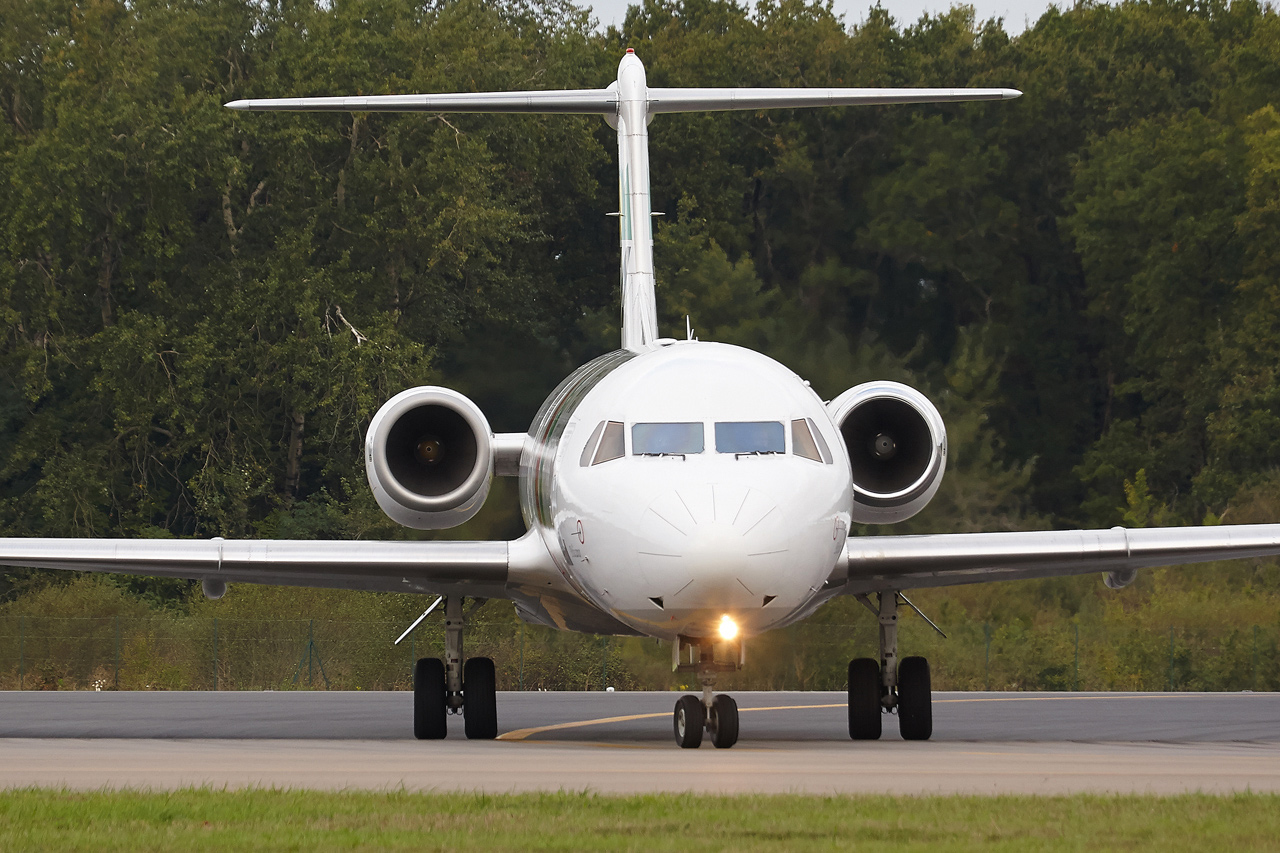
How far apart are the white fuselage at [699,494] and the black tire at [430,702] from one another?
7.73 ft

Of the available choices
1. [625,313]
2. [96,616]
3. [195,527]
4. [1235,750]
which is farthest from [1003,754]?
[195,527]

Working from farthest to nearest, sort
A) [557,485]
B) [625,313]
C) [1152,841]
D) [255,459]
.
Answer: [255,459]
[625,313]
[557,485]
[1152,841]

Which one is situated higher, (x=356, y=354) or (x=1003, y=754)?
(x=356, y=354)

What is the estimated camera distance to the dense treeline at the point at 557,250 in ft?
148

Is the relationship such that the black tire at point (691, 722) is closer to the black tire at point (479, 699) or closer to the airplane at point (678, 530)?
the airplane at point (678, 530)

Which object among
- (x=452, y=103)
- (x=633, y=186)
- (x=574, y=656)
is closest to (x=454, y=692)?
(x=452, y=103)

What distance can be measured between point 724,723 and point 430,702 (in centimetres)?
399

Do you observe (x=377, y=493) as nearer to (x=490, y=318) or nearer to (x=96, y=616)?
(x=96, y=616)

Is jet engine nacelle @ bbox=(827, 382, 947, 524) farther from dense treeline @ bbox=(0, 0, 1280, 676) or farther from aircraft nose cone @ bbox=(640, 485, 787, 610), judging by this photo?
dense treeline @ bbox=(0, 0, 1280, 676)

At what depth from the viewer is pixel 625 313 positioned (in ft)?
69.1

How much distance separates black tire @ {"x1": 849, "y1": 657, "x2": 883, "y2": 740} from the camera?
17.5m

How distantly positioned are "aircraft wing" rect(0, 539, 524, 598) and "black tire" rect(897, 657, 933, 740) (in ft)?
11.6

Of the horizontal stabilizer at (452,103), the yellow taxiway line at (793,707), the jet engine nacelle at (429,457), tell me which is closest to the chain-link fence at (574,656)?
the yellow taxiway line at (793,707)

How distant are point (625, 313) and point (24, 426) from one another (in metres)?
29.9
